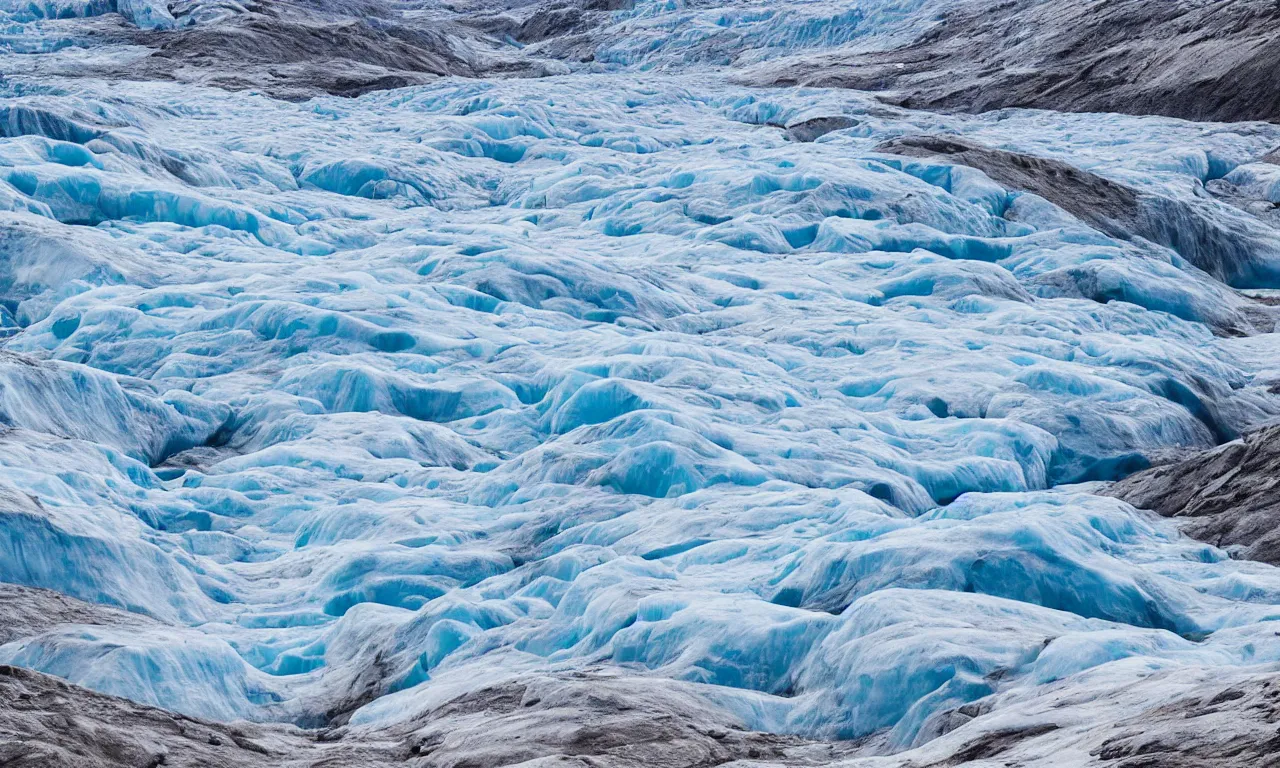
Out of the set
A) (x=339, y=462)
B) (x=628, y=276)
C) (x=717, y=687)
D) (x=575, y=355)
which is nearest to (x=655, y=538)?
(x=717, y=687)

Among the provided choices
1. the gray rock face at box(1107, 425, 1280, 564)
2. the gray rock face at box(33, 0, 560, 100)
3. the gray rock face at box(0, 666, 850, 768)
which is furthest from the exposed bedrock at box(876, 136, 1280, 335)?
the gray rock face at box(33, 0, 560, 100)

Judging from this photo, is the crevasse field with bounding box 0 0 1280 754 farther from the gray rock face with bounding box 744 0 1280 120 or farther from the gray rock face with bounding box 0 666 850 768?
the gray rock face with bounding box 744 0 1280 120

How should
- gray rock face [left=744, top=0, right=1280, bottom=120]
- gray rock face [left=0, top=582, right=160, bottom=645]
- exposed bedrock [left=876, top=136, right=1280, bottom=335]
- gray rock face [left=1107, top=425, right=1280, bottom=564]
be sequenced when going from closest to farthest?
gray rock face [left=0, top=582, right=160, bottom=645] → gray rock face [left=1107, top=425, right=1280, bottom=564] → exposed bedrock [left=876, top=136, right=1280, bottom=335] → gray rock face [left=744, top=0, right=1280, bottom=120]

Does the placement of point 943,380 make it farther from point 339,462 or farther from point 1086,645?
point 1086,645

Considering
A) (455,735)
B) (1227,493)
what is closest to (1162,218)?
(1227,493)

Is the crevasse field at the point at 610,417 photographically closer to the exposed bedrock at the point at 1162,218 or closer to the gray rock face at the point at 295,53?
the exposed bedrock at the point at 1162,218
